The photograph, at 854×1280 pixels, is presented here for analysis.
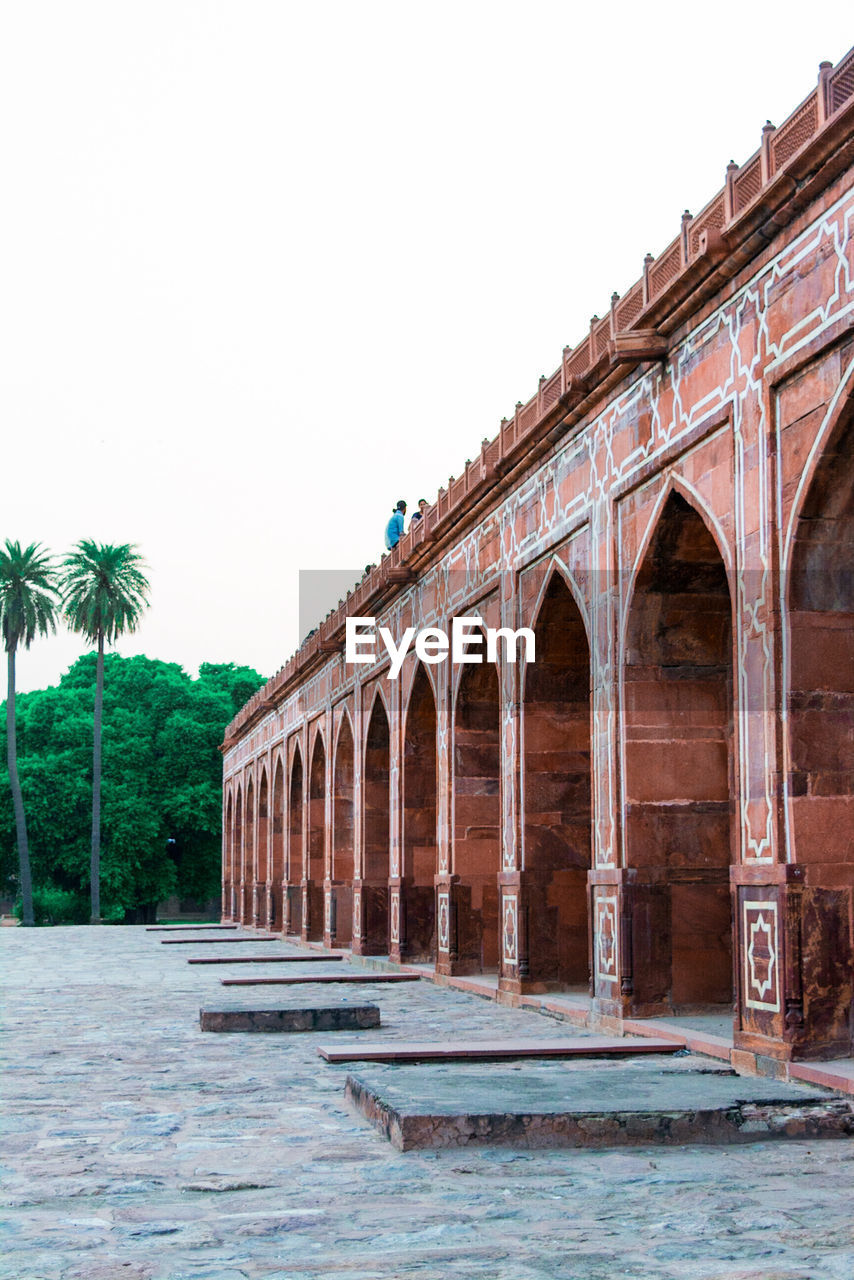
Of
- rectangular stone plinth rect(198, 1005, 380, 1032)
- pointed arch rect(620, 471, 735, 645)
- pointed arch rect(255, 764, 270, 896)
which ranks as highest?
pointed arch rect(620, 471, 735, 645)

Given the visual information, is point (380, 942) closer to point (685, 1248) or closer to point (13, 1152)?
point (13, 1152)

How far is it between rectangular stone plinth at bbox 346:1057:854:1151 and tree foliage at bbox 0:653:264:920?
44059 mm

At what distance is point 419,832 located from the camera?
2128 centimetres

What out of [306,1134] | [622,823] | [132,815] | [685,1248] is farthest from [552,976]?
[132,815]

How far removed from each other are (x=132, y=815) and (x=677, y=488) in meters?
42.3

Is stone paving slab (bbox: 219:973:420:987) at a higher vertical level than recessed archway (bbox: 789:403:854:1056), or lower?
lower

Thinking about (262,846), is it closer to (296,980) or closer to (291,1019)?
(296,980)

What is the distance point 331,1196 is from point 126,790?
157ft

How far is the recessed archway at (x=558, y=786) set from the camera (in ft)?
49.4

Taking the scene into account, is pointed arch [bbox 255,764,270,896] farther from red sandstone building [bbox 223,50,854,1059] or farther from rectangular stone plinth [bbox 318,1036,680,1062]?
rectangular stone plinth [bbox 318,1036,680,1062]

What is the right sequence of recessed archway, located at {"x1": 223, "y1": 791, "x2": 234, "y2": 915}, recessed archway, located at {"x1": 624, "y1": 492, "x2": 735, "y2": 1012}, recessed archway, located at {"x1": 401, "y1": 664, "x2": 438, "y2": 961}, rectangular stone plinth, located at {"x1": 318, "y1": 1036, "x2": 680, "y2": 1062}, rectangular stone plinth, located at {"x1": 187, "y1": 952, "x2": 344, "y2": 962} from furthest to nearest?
recessed archway, located at {"x1": 223, "y1": 791, "x2": 234, "y2": 915}
rectangular stone plinth, located at {"x1": 187, "y1": 952, "x2": 344, "y2": 962}
recessed archway, located at {"x1": 401, "y1": 664, "x2": 438, "y2": 961}
recessed archway, located at {"x1": 624, "y1": 492, "x2": 735, "y2": 1012}
rectangular stone plinth, located at {"x1": 318, "y1": 1036, "x2": 680, "y2": 1062}

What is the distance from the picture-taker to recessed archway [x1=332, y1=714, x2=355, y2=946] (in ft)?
89.4

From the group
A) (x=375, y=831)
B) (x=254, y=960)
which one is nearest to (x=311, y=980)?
(x=254, y=960)

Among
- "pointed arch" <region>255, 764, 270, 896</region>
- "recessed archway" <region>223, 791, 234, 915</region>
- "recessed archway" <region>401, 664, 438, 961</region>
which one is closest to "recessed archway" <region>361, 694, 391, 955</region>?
"recessed archway" <region>401, 664, 438, 961</region>
